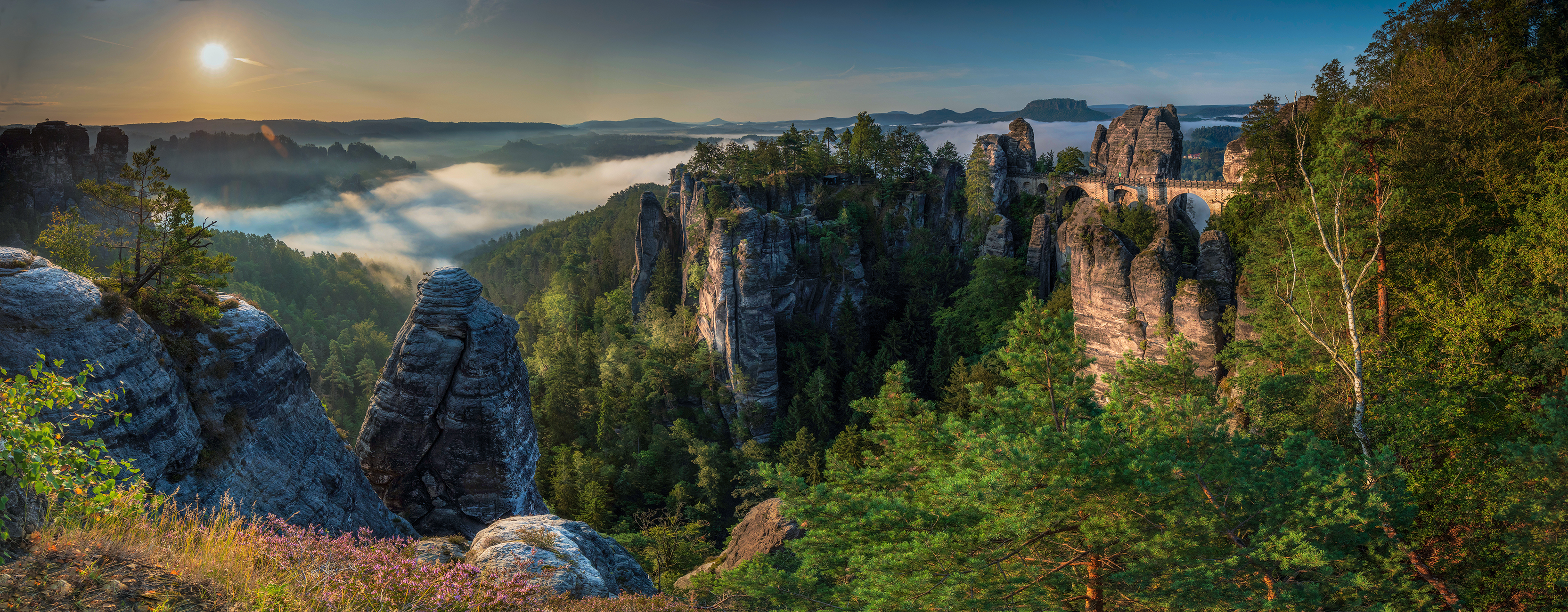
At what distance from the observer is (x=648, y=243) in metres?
57.9

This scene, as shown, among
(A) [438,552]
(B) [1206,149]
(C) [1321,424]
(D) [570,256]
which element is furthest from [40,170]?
(B) [1206,149]

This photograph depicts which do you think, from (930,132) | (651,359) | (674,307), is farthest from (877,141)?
(930,132)

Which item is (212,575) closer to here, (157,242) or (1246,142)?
(157,242)

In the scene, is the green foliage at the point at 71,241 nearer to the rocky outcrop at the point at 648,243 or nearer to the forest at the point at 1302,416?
the forest at the point at 1302,416

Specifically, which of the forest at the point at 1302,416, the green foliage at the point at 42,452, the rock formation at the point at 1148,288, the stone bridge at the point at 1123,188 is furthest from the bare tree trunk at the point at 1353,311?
the stone bridge at the point at 1123,188

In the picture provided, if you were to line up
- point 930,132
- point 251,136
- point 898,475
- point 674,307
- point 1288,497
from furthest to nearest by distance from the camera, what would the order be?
1. point 251,136
2. point 930,132
3. point 674,307
4. point 898,475
5. point 1288,497

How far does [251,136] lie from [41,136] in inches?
4970

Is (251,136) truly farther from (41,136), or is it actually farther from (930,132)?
(930,132)

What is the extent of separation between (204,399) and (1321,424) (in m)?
26.2

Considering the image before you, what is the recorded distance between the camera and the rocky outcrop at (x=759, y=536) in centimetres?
2227

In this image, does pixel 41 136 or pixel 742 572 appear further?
pixel 41 136

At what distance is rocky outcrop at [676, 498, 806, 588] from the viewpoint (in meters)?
22.3

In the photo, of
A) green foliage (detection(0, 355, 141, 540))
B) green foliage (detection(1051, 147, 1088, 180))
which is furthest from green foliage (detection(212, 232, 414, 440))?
green foliage (detection(1051, 147, 1088, 180))

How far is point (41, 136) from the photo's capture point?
188ft
